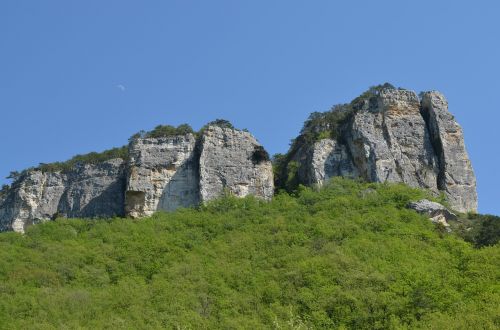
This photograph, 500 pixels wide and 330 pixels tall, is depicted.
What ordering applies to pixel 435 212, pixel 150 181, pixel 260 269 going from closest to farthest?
pixel 260 269, pixel 435 212, pixel 150 181

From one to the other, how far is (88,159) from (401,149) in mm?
21171

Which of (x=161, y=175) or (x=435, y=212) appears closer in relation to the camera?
(x=435, y=212)

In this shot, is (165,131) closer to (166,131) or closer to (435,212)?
(166,131)

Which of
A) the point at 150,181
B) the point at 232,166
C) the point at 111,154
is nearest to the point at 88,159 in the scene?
the point at 111,154

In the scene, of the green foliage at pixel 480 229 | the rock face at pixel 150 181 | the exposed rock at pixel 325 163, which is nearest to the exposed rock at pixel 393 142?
the exposed rock at pixel 325 163

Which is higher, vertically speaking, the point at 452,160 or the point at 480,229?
the point at 452,160

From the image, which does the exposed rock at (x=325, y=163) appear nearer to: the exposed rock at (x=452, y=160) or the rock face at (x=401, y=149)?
the rock face at (x=401, y=149)

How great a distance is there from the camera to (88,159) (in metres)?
56.2

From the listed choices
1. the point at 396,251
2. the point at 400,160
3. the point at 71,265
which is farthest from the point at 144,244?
the point at 400,160

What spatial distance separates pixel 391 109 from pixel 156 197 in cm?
1590

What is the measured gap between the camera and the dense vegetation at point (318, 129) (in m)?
53.6

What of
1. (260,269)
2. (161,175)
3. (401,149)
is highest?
(401,149)

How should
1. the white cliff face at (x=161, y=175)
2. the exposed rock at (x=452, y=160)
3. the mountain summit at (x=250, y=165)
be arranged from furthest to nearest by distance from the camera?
the white cliff face at (x=161, y=175), the mountain summit at (x=250, y=165), the exposed rock at (x=452, y=160)

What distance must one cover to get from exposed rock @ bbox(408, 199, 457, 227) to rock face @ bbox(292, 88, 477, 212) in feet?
12.8
